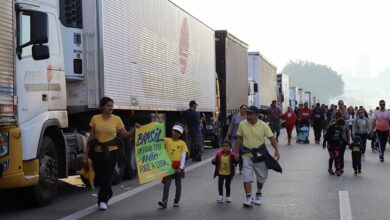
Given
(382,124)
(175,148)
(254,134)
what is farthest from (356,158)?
(175,148)

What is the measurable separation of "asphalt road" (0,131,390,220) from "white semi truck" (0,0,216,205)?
21.2 inches

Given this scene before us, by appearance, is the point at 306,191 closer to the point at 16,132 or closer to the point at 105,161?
the point at 105,161

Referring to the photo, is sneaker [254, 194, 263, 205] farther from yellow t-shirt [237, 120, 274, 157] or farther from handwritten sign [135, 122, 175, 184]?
handwritten sign [135, 122, 175, 184]

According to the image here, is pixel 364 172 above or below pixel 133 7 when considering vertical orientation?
below

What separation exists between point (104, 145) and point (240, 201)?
2290 millimetres

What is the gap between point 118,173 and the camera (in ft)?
42.2

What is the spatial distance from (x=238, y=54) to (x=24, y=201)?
17.7 m

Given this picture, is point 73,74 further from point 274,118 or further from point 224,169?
point 274,118

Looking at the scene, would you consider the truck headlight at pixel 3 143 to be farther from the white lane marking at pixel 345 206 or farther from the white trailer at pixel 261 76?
the white trailer at pixel 261 76

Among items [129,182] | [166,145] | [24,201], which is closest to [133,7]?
[129,182]

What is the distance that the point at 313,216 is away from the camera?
29.5 feet

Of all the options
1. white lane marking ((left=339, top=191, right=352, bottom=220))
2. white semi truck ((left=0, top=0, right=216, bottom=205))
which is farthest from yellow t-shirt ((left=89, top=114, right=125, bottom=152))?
white lane marking ((left=339, top=191, right=352, bottom=220))

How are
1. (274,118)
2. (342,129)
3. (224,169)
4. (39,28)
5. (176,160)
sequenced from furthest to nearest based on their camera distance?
(274,118) < (342,129) < (224,169) < (176,160) < (39,28)

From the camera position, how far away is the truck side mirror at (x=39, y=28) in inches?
349
